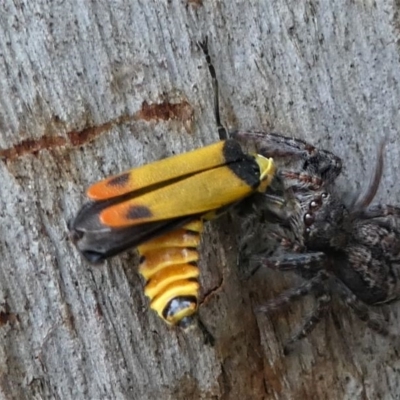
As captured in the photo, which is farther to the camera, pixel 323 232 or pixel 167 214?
pixel 323 232

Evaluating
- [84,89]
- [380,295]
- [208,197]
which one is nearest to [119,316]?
[208,197]

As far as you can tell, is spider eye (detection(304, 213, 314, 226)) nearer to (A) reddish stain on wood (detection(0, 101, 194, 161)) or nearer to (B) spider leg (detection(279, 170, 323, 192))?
(B) spider leg (detection(279, 170, 323, 192))

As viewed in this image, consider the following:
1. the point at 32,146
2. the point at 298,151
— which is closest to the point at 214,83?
the point at 298,151

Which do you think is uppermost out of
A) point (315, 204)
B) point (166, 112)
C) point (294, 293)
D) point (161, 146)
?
point (166, 112)

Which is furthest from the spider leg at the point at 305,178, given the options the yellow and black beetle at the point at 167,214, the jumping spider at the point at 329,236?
the yellow and black beetle at the point at 167,214

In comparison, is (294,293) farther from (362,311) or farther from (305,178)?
(305,178)

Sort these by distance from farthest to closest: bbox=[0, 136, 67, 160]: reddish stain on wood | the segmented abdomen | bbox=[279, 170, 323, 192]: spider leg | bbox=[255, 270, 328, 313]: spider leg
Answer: bbox=[279, 170, 323, 192]: spider leg < bbox=[255, 270, 328, 313]: spider leg < bbox=[0, 136, 67, 160]: reddish stain on wood < the segmented abdomen

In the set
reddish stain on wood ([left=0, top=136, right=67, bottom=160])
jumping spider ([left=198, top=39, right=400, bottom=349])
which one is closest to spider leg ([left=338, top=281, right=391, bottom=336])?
jumping spider ([left=198, top=39, right=400, bottom=349])
